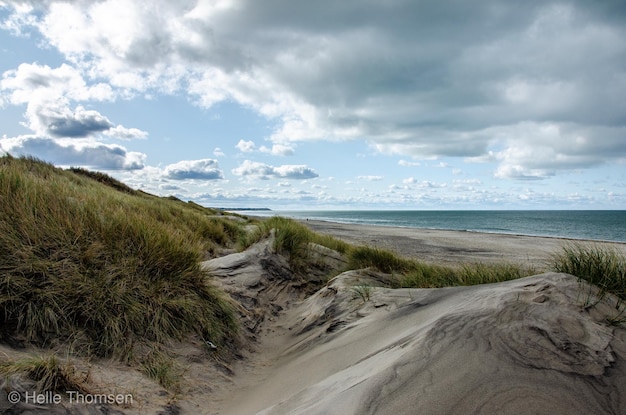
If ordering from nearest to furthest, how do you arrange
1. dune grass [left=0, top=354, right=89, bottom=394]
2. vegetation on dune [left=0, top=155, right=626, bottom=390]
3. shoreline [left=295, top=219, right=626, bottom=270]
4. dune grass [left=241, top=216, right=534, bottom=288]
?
1. dune grass [left=0, top=354, right=89, bottom=394]
2. vegetation on dune [left=0, top=155, right=626, bottom=390]
3. dune grass [left=241, top=216, right=534, bottom=288]
4. shoreline [left=295, top=219, right=626, bottom=270]

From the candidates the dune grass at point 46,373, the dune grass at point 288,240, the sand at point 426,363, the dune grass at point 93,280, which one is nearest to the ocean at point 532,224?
the dune grass at point 288,240

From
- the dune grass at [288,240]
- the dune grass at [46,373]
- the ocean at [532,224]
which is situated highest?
the dune grass at [288,240]

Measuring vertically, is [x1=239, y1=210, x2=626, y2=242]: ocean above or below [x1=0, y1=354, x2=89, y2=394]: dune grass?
below

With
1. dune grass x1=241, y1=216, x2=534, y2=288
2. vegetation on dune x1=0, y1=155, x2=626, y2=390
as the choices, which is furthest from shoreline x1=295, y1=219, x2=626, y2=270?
vegetation on dune x1=0, y1=155, x2=626, y2=390

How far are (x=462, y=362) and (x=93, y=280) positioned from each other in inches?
130

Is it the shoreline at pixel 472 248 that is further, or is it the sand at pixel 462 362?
the shoreline at pixel 472 248

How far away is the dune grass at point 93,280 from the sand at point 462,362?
917mm

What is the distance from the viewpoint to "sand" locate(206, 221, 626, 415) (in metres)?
1.88

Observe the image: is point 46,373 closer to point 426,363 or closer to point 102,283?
point 102,283

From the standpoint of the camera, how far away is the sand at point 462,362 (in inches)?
74.1

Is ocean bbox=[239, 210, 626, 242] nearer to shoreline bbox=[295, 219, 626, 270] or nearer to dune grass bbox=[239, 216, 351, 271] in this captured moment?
dune grass bbox=[239, 216, 351, 271]

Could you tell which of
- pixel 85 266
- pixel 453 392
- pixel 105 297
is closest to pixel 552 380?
pixel 453 392

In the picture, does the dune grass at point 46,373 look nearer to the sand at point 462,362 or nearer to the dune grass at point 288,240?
the sand at point 462,362

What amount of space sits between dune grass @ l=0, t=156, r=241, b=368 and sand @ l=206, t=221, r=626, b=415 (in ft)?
3.01
